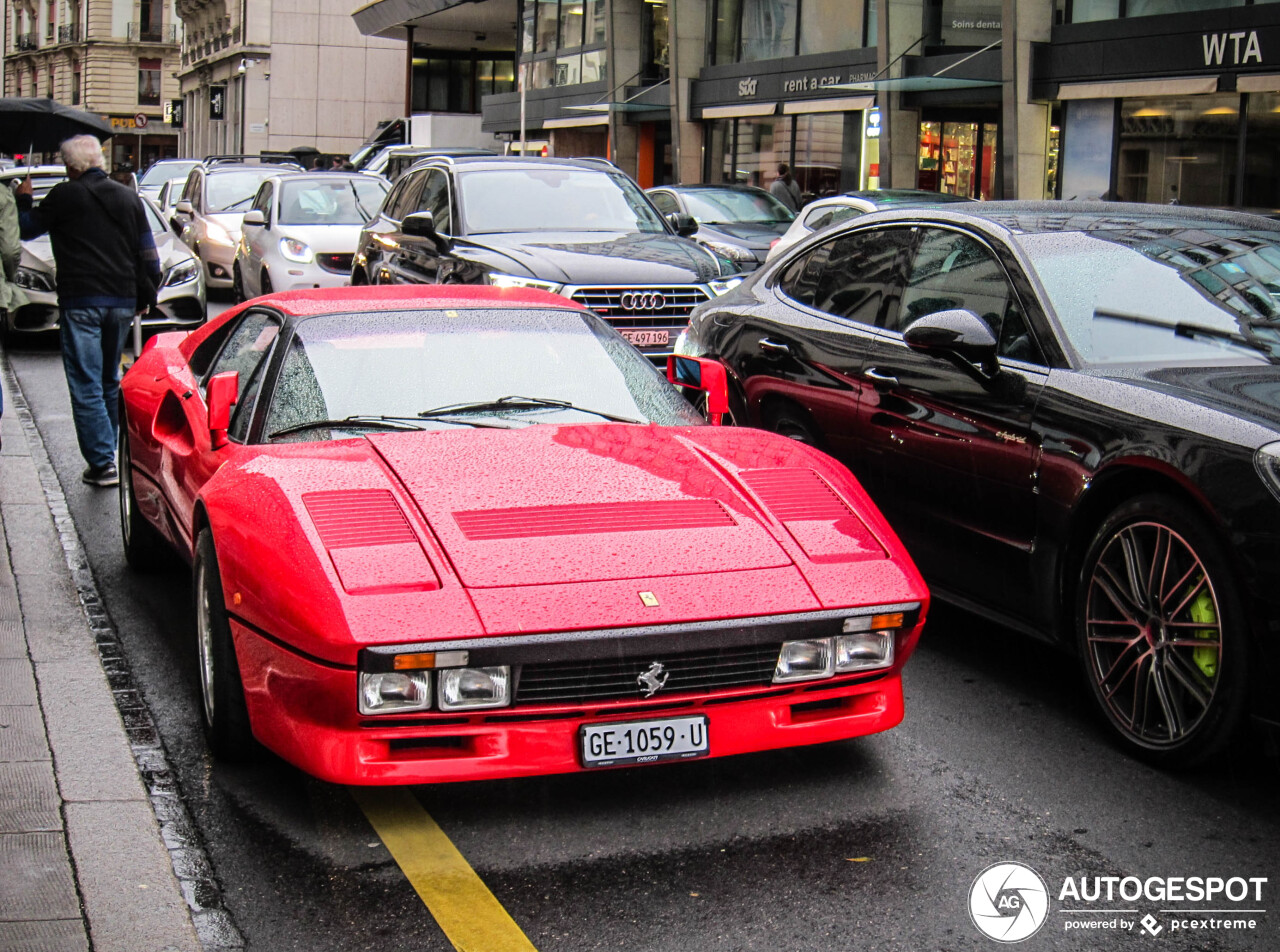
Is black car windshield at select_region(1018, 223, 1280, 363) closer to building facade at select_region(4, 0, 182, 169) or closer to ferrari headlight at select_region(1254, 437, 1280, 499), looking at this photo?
ferrari headlight at select_region(1254, 437, 1280, 499)

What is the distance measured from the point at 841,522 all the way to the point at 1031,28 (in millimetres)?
21141

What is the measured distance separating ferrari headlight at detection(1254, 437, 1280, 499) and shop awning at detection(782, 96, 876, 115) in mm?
25016

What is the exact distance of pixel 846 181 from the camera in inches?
1188

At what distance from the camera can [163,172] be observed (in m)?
32.5

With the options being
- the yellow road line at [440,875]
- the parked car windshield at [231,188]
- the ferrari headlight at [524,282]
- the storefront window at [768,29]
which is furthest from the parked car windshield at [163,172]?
the yellow road line at [440,875]

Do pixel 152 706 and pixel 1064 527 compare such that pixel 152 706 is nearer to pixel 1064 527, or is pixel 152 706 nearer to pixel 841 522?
pixel 841 522

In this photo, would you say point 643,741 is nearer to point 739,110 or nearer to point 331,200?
point 331,200

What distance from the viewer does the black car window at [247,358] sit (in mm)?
5273

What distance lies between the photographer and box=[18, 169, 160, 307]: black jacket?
29.5 ft

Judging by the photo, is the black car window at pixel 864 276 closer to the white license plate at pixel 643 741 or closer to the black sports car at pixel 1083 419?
the black sports car at pixel 1083 419

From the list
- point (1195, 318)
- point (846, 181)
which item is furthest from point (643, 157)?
point (1195, 318)

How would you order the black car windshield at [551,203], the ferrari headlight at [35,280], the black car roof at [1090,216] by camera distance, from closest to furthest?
the black car roof at [1090,216] < the black car windshield at [551,203] < the ferrari headlight at [35,280]

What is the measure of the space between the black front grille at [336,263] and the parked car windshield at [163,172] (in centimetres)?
1614

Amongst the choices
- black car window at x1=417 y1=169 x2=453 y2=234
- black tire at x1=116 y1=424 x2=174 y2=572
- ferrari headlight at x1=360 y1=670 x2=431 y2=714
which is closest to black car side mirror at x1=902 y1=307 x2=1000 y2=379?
ferrari headlight at x1=360 y1=670 x2=431 y2=714
